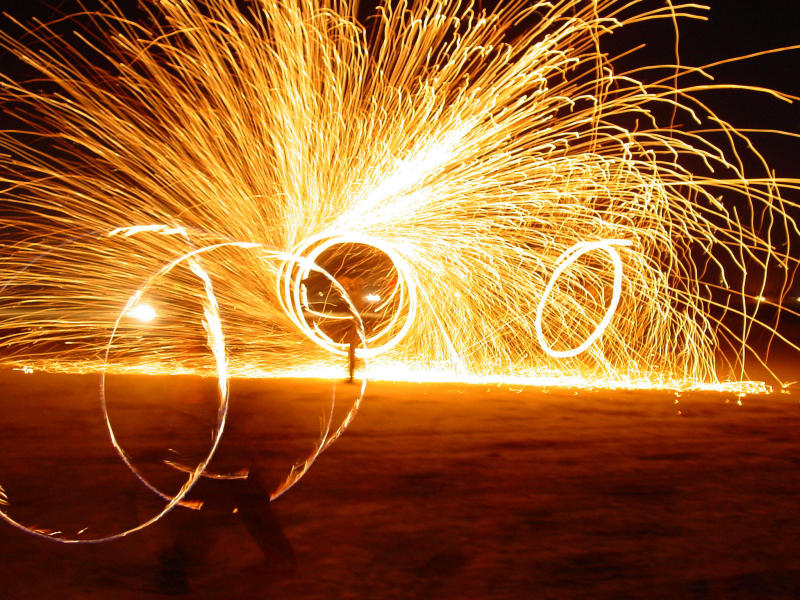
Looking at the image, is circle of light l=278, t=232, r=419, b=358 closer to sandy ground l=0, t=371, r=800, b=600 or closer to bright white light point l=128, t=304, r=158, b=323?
sandy ground l=0, t=371, r=800, b=600

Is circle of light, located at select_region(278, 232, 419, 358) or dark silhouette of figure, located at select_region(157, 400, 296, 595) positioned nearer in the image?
dark silhouette of figure, located at select_region(157, 400, 296, 595)

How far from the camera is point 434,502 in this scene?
179 inches

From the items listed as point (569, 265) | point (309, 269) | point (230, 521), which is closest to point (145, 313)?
point (309, 269)

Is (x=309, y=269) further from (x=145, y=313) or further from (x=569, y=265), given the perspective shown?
(x=145, y=313)

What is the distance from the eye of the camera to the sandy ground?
3.39 meters

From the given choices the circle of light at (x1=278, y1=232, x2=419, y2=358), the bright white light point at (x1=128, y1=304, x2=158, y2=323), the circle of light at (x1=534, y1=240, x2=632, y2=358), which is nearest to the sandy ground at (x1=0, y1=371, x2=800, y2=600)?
the circle of light at (x1=534, y1=240, x2=632, y2=358)

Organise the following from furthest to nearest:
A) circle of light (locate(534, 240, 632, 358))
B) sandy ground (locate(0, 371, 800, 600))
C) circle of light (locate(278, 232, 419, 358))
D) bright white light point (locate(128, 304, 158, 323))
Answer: bright white light point (locate(128, 304, 158, 323))
circle of light (locate(534, 240, 632, 358))
circle of light (locate(278, 232, 419, 358))
sandy ground (locate(0, 371, 800, 600))

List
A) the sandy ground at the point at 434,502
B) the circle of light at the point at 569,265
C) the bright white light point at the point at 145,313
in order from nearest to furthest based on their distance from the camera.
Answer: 1. the sandy ground at the point at 434,502
2. the circle of light at the point at 569,265
3. the bright white light point at the point at 145,313

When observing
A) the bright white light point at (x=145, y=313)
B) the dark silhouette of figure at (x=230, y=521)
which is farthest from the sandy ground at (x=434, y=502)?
the bright white light point at (x=145, y=313)

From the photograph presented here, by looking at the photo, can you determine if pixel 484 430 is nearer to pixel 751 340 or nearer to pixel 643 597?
pixel 643 597

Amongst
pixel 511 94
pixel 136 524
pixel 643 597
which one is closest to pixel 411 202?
pixel 511 94

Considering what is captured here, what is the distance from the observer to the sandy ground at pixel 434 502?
3395 millimetres

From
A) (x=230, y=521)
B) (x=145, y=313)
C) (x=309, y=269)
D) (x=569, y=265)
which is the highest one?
(x=569, y=265)

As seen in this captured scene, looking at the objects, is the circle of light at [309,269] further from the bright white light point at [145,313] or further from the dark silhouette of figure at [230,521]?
the dark silhouette of figure at [230,521]
